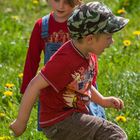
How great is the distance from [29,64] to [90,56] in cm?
77

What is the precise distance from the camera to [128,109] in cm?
534

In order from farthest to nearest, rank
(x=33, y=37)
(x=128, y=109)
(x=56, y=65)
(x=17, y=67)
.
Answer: (x=17, y=67)
(x=128, y=109)
(x=33, y=37)
(x=56, y=65)

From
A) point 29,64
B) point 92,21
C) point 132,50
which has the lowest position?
point 132,50

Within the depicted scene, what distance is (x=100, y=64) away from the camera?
6.09 m

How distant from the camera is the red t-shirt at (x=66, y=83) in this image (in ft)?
12.6

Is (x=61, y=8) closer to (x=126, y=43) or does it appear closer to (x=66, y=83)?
(x=66, y=83)

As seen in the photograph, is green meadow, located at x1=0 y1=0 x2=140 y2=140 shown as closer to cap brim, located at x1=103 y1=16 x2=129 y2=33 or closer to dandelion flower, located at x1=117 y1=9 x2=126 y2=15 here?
dandelion flower, located at x1=117 y1=9 x2=126 y2=15

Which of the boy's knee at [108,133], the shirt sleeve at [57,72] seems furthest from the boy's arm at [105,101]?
the shirt sleeve at [57,72]

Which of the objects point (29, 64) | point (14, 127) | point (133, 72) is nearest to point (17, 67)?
point (133, 72)

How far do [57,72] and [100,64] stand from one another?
230cm

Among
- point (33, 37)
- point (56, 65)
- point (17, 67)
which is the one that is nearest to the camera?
point (56, 65)

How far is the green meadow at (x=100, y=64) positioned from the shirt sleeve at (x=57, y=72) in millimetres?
1089

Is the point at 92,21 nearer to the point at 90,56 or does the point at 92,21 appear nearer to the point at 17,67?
the point at 90,56

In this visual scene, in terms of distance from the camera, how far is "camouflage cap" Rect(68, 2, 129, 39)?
3.86m
